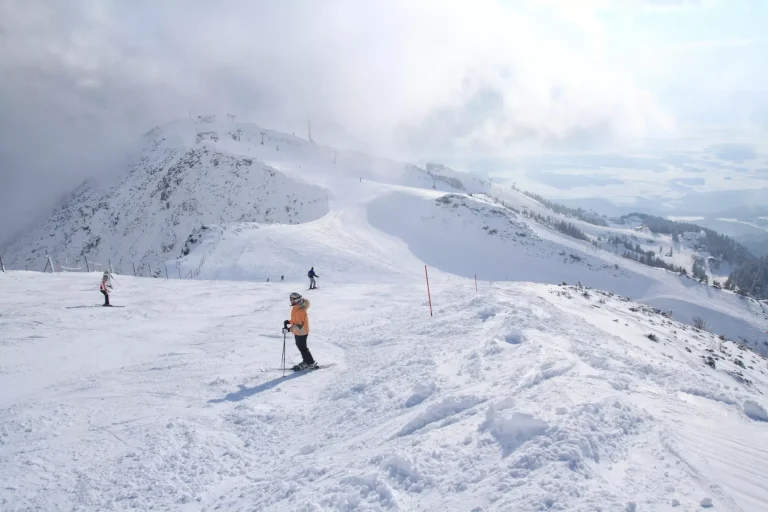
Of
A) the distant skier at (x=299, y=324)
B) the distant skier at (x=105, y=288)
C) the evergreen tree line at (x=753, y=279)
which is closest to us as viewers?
the distant skier at (x=299, y=324)

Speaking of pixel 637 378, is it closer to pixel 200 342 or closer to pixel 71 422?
pixel 71 422

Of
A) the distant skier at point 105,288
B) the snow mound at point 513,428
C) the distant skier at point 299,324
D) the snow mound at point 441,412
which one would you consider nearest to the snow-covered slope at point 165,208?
the distant skier at point 105,288

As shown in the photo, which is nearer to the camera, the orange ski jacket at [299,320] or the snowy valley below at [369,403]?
the snowy valley below at [369,403]

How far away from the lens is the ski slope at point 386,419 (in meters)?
5.04

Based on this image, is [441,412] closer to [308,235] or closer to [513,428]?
[513,428]

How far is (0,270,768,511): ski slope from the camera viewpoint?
5.04 metres

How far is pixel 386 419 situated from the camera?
7418 mm

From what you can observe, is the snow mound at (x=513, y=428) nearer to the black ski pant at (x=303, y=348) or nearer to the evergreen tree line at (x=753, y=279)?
the black ski pant at (x=303, y=348)

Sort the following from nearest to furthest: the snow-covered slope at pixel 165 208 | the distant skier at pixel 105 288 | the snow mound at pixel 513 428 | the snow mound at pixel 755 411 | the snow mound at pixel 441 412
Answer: the snow mound at pixel 513 428
the snow mound at pixel 441 412
the snow mound at pixel 755 411
the distant skier at pixel 105 288
the snow-covered slope at pixel 165 208

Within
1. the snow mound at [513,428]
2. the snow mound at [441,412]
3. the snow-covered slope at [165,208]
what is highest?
the snow-covered slope at [165,208]

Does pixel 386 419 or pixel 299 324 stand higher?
pixel 299 324

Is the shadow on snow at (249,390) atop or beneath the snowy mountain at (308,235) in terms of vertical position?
beneath

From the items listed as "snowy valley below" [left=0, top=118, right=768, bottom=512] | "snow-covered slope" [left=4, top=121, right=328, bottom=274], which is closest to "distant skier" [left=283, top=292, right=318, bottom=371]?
"snowy valley below" [left=0, top=118, right=768, bottom=512]

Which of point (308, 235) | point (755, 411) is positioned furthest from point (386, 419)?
point (308, 235)
